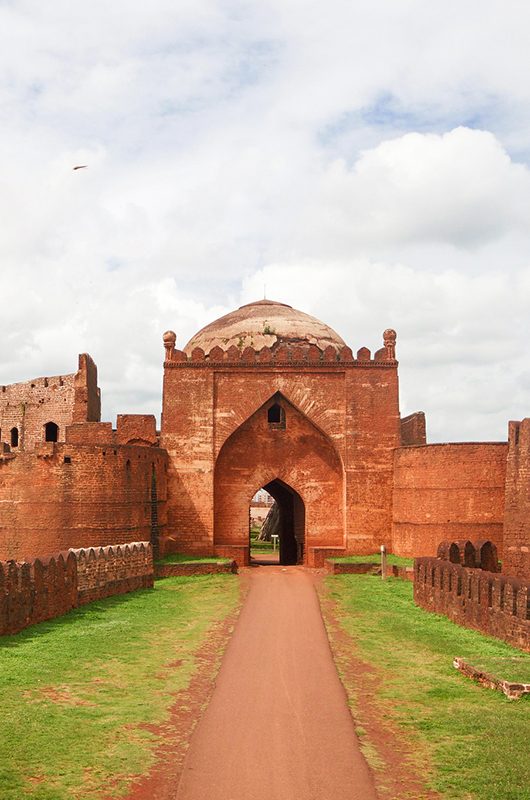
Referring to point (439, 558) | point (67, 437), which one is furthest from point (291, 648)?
point (67, 437)

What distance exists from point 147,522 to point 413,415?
12239 millimetres

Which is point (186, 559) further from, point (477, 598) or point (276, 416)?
point (477, 598)

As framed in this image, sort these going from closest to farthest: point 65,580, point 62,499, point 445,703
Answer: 1. point 445,703
2. point 65,580
3. point 62,499

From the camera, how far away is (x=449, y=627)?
48.3 ft

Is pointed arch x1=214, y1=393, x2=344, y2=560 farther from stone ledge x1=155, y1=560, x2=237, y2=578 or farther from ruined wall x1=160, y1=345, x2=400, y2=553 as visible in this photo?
stone ledge x1=155, y1=560, x2=237, y2=578

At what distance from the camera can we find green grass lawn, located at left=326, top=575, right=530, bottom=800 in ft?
23.7

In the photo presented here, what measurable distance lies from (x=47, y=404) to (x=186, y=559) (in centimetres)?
1351

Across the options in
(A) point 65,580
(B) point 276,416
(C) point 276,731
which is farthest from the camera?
(B) point 276,416

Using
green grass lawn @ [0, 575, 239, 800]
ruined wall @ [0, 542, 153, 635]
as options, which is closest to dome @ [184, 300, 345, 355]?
ruined wall @ [0, 542, 153, 635]

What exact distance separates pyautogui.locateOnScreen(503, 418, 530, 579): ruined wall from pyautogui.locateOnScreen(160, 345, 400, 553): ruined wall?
16.2 feet

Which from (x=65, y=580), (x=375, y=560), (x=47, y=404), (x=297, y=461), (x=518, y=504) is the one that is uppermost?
(x=47, y=404)

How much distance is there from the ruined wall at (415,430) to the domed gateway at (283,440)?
4.77m

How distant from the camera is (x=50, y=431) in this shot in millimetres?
35250

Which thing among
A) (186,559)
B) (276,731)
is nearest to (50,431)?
(186,559)
